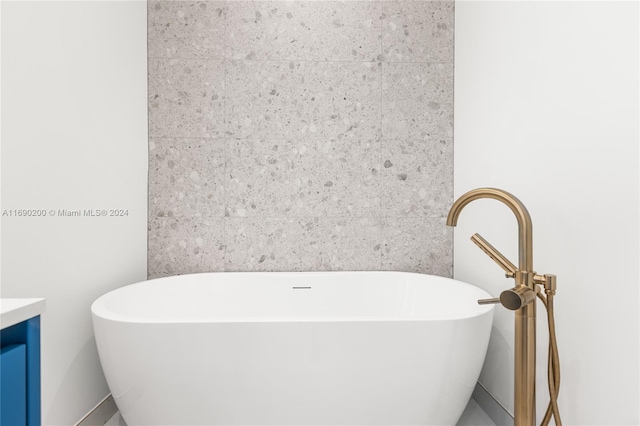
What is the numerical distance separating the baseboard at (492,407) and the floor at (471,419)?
0.07 ft

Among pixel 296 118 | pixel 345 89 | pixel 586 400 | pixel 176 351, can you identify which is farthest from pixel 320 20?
pixel 586 400

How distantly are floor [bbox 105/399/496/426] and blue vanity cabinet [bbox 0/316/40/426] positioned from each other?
1.20 meters

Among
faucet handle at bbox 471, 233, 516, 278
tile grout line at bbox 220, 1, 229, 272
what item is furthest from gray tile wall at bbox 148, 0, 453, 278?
faucet handle at bbox 471, 233, 516, 278

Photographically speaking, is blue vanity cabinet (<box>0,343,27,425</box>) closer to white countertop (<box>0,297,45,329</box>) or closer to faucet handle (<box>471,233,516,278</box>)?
white countertop (<box>0,297,45,329</box>)

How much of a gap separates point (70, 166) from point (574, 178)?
171cm

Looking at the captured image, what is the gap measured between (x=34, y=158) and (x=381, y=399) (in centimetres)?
134

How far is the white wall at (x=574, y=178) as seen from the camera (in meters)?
1.02

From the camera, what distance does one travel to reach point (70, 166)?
147cm

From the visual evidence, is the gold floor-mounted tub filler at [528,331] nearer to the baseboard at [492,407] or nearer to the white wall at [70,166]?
the baseboard at [492,407]

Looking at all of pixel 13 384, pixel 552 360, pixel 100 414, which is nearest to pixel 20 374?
pixel 13 384

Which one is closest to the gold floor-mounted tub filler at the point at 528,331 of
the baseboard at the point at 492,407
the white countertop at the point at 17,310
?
the baseboard at the point at 492,407

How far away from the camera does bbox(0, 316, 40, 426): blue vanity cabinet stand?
58 centimetres

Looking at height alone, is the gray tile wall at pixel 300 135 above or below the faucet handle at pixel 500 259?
above

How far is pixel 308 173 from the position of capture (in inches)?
84.0
